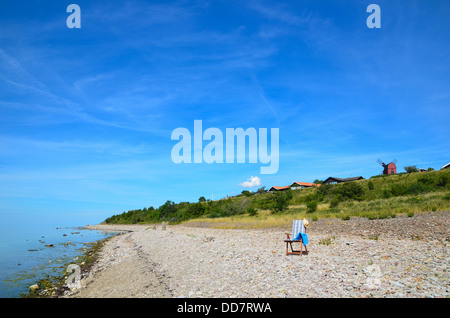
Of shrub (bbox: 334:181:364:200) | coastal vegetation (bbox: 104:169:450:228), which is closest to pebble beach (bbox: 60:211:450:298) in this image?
coastal vegetation (bbox: 104:169:450:228)

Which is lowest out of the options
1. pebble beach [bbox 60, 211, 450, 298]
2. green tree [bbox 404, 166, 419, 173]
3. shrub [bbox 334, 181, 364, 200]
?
pebble beach [bbox 60, 211, 450, 298]

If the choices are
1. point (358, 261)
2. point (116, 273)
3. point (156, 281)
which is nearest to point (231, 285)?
point (156, 281)

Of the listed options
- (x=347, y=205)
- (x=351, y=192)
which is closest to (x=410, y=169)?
(x=351, y=192)

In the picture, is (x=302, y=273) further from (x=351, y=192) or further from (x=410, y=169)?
(x=410, y=169)

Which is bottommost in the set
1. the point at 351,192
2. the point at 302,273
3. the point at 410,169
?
the point at 302,273

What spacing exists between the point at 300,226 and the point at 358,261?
10.1ft

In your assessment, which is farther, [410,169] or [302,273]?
[410,169]

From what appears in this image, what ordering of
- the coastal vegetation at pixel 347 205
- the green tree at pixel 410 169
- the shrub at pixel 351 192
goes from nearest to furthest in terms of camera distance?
1. the coastal vegetation at pixel 347 205
2. the shrub at pixel 351 192
3. the green tree at pixel 410 169

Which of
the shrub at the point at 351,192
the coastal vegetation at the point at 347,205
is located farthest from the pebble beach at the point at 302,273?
the shrub at the point at 351,192

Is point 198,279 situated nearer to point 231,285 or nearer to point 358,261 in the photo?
point 231,285

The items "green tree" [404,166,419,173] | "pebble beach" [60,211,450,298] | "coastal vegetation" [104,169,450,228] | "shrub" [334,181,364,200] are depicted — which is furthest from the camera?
"green tree" [404,166,419,173]

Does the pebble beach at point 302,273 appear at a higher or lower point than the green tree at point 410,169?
lower

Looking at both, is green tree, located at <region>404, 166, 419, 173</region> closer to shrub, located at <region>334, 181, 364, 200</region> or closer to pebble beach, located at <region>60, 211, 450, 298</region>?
shrub, located at <region>334, 181, 364, 200</region>

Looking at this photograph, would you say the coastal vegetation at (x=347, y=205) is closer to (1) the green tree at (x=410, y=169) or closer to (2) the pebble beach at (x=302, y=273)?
(2) the pebble beach at (x=302, y=273)
